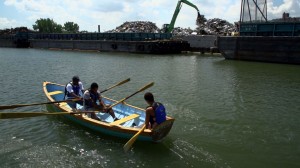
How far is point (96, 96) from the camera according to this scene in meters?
11.3

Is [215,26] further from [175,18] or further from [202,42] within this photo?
[202,42]

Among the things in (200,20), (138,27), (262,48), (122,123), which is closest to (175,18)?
(200,20)

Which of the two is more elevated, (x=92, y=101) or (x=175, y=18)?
(x=175, y=18)

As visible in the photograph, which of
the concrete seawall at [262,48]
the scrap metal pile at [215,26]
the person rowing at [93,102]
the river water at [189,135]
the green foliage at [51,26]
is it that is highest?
the green foliage at [51,26]

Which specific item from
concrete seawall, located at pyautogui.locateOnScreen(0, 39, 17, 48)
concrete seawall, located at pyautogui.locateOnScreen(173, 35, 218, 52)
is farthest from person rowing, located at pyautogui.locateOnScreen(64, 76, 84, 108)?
concrete seawall, located at pyautogui.locateOnScreen(0, 39, 17, 48)

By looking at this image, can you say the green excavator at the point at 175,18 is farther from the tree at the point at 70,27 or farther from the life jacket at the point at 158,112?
the tree at the point at 70,27

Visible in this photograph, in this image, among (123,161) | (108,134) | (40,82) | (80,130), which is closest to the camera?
(123,161)

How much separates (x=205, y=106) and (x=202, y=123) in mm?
2597

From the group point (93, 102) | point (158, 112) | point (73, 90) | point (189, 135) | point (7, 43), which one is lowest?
point (189, 135)

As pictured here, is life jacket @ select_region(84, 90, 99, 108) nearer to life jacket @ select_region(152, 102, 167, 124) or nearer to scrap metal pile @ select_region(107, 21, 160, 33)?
life jacket @ select_region(152, 102, 167, 124)

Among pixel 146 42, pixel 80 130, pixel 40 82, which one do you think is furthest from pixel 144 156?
pixel 146 42

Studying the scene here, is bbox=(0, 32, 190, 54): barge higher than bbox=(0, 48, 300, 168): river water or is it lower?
higher

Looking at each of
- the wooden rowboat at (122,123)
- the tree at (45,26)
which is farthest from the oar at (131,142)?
the tree at (45,26)

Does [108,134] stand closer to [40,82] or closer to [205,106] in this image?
[205,106]
